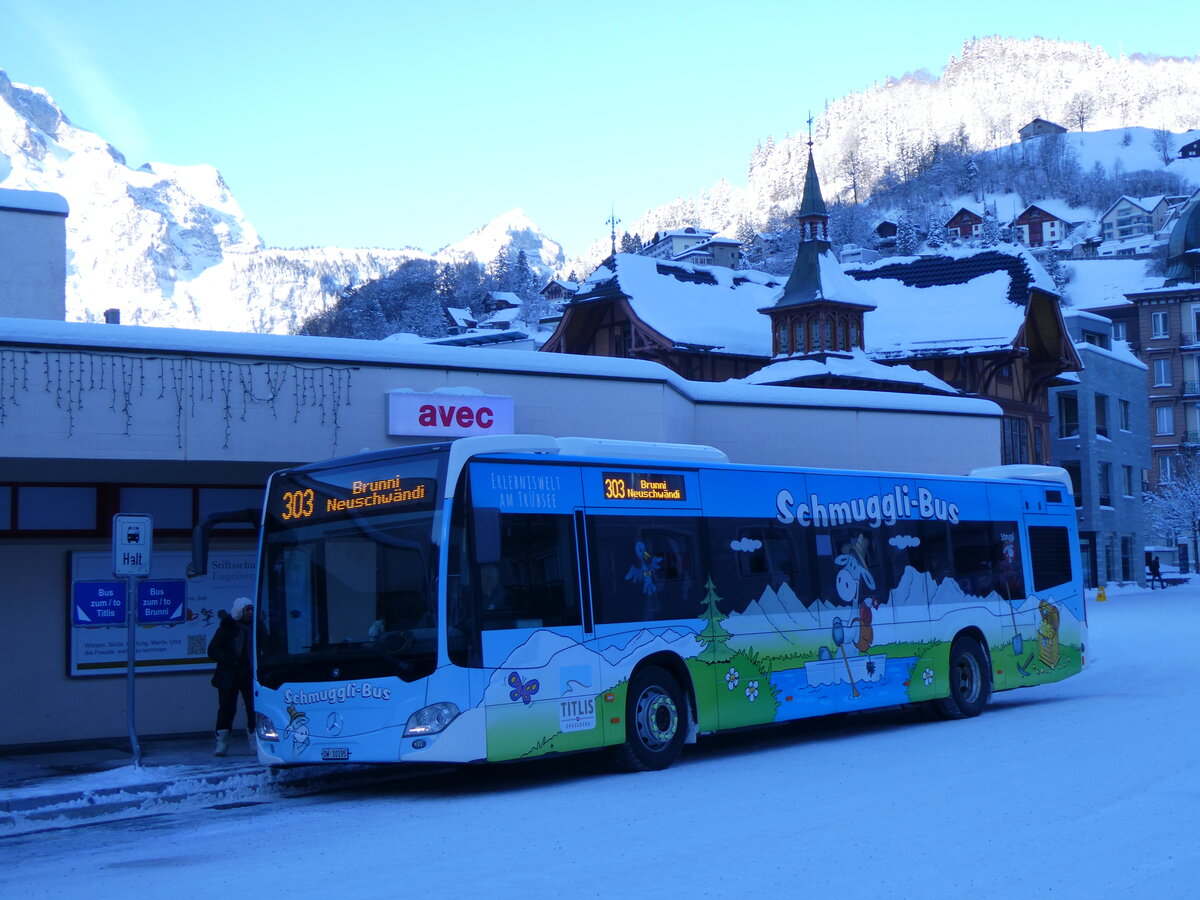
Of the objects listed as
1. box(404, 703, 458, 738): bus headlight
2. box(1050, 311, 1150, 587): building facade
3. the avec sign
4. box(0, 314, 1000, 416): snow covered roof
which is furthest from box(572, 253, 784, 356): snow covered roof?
box(404, 703, 458, 738): bus headlight

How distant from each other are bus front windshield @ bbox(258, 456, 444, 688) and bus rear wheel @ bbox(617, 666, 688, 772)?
2.34 metres

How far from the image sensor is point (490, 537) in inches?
477

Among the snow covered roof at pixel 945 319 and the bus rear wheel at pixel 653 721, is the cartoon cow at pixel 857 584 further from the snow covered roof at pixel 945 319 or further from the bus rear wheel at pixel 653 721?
the snow covered roof at pixel 945 319

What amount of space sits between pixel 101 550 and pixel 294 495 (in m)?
4.76

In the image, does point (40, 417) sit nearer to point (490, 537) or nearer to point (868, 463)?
point (490, 537)

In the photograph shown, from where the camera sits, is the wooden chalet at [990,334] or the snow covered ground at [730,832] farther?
the wooden chalet at [990,334]

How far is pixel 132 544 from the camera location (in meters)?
13.9

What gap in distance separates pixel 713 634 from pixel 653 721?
115 cm

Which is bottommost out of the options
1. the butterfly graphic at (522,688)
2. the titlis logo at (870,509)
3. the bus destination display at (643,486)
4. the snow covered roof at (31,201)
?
the butterfly graphic at (522,688)

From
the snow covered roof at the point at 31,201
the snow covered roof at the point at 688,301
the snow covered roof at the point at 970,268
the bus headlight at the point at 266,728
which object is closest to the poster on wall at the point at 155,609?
the bus headlight at the point at 266,728

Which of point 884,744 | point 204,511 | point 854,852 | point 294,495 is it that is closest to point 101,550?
point 204,511

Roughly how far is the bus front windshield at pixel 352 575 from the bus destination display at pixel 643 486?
78.2 inches

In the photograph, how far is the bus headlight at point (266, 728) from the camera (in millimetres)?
12938

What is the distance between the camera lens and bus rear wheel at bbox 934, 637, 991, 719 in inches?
699
